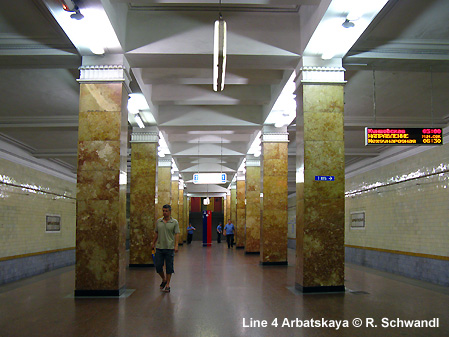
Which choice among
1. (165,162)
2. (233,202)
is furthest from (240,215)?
(233,202)

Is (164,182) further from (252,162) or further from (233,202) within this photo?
(233,202)

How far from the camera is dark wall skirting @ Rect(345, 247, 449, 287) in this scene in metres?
10.2

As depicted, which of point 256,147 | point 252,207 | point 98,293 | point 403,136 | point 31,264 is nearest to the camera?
point 98,293

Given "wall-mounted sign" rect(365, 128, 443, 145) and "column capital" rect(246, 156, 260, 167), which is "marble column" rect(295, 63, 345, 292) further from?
"column capital" rect(246, 156, 260, 167)

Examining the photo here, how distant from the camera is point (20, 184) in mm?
13625

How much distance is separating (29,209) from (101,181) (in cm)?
877

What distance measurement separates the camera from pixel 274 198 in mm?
12023

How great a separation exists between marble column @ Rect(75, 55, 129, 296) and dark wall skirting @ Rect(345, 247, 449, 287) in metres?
7.77

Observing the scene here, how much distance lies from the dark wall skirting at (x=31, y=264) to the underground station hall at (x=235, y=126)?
20 centimetres

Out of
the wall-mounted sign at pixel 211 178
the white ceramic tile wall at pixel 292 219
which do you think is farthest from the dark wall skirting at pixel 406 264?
the white ceramic tile wall at pixel 292 219

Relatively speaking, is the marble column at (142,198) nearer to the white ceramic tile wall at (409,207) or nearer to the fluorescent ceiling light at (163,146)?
the fluorescent ceiling light at (163,146)

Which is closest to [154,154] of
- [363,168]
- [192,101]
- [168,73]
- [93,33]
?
[192,101]

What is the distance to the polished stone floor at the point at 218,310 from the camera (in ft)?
15.3

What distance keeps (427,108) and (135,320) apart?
8.78 meters
